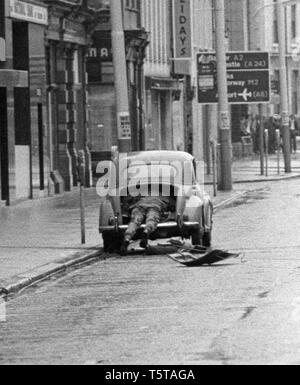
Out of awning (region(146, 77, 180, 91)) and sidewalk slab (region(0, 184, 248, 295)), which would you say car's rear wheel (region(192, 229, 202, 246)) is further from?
awning (region(146, 77, 180, 91))

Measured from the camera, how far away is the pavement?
19.5 metres

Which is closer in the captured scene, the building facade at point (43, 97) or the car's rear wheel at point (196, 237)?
the car's rear wheel at point (196, 237)

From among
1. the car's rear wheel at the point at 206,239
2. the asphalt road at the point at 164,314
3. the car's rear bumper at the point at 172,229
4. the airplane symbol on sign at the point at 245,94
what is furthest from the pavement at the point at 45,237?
the airplane symbol on sign at the point at 245,94

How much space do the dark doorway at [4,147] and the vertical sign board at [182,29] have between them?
23.0 metres

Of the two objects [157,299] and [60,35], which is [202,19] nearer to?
[60,35]

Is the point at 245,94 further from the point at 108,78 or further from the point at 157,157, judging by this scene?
the point at 157,157

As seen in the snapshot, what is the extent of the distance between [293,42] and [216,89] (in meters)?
44.6

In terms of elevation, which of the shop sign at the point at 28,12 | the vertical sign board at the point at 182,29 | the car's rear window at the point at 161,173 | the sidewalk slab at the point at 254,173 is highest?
the vertical sign board at the point at 182,29

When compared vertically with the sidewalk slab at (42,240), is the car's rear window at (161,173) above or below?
above

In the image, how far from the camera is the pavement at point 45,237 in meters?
19.5

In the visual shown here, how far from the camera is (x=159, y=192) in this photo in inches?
880

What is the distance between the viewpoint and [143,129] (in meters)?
50.5

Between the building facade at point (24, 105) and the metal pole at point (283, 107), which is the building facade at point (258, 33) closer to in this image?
the metal pole at point (283, 107)

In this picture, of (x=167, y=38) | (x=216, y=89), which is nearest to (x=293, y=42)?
(x=167, y=38)
